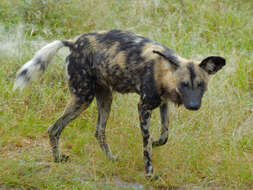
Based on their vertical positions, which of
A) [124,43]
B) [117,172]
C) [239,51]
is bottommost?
[117,172]

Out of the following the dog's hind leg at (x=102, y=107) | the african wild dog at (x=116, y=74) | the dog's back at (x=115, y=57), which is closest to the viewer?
the african wild dog at (x=116, y=74)

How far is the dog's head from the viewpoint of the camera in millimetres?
3309

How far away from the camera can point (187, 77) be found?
133 inches

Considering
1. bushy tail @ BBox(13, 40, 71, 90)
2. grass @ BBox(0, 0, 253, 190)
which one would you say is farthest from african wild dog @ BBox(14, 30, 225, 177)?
grass @ BBox(0, 0, 253, 190)

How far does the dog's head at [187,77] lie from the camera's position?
3309 mm

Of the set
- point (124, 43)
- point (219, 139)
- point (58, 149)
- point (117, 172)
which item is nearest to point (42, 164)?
point (58, 149)

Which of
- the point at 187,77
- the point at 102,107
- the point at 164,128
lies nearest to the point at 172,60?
the point at 187,77

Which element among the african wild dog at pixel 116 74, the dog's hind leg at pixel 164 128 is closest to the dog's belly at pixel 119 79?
the african wild dog at pixel 116 74

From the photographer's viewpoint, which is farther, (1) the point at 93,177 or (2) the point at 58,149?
(2) the point at 58,149

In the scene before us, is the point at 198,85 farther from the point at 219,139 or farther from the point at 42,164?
the point at 42,164

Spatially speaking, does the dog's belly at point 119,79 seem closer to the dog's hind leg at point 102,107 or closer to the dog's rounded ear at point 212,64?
the dog's hind leg at point 102,107

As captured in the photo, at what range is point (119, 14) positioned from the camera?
665cm

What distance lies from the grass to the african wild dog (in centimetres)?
20

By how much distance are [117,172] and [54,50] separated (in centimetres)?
134
